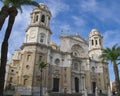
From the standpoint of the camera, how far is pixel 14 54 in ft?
188

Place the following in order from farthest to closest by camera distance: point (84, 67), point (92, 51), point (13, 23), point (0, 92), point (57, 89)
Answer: point (92, 51) → point (84, 67) → point (57, 89) → point (13, 23) → point (0, 92)

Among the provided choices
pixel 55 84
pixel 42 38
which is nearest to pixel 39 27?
pixel 42 38

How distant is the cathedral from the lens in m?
37.9

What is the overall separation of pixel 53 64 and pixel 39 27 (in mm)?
10130

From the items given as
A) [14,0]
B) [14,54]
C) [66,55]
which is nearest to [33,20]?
[66,55]

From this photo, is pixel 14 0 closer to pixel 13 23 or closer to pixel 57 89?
pixel 13 23

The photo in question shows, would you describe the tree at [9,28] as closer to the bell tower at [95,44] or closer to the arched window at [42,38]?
the arched window at [42,38]

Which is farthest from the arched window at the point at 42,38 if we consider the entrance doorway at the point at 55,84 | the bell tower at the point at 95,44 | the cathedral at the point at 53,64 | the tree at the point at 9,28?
the tree at the point at 9,28

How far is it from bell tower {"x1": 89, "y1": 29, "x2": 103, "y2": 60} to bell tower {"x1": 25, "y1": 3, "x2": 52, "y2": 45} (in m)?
18.9

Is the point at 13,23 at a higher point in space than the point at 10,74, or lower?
higher

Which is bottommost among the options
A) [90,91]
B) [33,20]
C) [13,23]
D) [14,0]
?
[90,91]

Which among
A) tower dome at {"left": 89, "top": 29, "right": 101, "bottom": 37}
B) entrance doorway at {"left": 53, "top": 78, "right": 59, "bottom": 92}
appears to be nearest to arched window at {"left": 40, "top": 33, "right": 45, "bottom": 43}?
entrance doorway at {"left": 53, "top": 78, "right": 59, "bottom": 92}

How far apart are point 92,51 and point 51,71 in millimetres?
Answer: 20365

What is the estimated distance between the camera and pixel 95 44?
57.6 m
